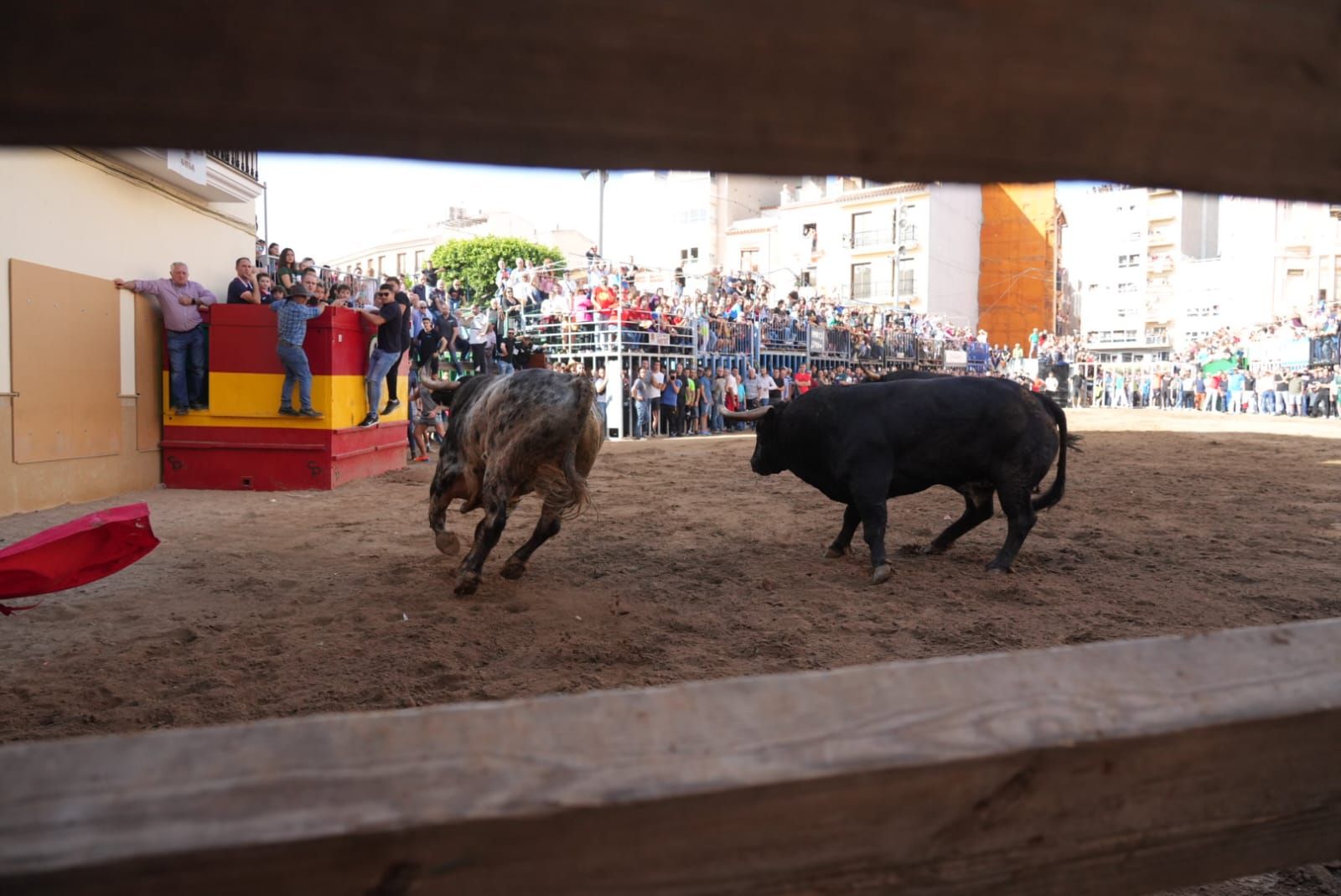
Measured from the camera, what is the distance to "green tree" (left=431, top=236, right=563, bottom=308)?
5003cm

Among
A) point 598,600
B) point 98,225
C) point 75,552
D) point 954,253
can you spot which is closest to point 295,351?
point 98,225

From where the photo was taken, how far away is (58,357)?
9.05 m

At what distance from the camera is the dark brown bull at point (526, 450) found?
566 cm

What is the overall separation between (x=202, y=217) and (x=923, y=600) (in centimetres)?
1168

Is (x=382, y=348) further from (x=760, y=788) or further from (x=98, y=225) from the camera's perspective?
(x=760, y=788)

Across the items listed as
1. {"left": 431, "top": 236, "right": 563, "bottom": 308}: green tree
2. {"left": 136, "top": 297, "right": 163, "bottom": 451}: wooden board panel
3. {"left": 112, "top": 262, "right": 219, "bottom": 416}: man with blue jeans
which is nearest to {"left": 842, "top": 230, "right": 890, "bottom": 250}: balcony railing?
{"left": 431, "top": 236, "right": 563, "bottom": 308}: green tree

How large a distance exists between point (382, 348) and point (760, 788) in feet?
38.0

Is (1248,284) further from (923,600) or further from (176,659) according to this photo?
(176,659)

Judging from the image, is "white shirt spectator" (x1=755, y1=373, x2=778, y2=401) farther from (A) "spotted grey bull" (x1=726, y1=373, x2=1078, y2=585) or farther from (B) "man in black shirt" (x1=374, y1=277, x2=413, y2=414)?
(A) "spotted grey bull" (x1=726, y1=373, x2=1078, y2=585)

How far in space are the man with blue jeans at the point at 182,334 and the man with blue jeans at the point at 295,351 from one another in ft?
3.32

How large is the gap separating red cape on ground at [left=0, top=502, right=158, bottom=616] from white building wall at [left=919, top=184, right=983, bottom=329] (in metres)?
46.6

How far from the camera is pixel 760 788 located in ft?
2.68

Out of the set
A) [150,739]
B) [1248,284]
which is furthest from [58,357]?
[1248,284]

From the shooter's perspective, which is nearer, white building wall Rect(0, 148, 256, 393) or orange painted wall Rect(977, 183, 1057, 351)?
white building wall Rect(0, 148, 256, 393)
